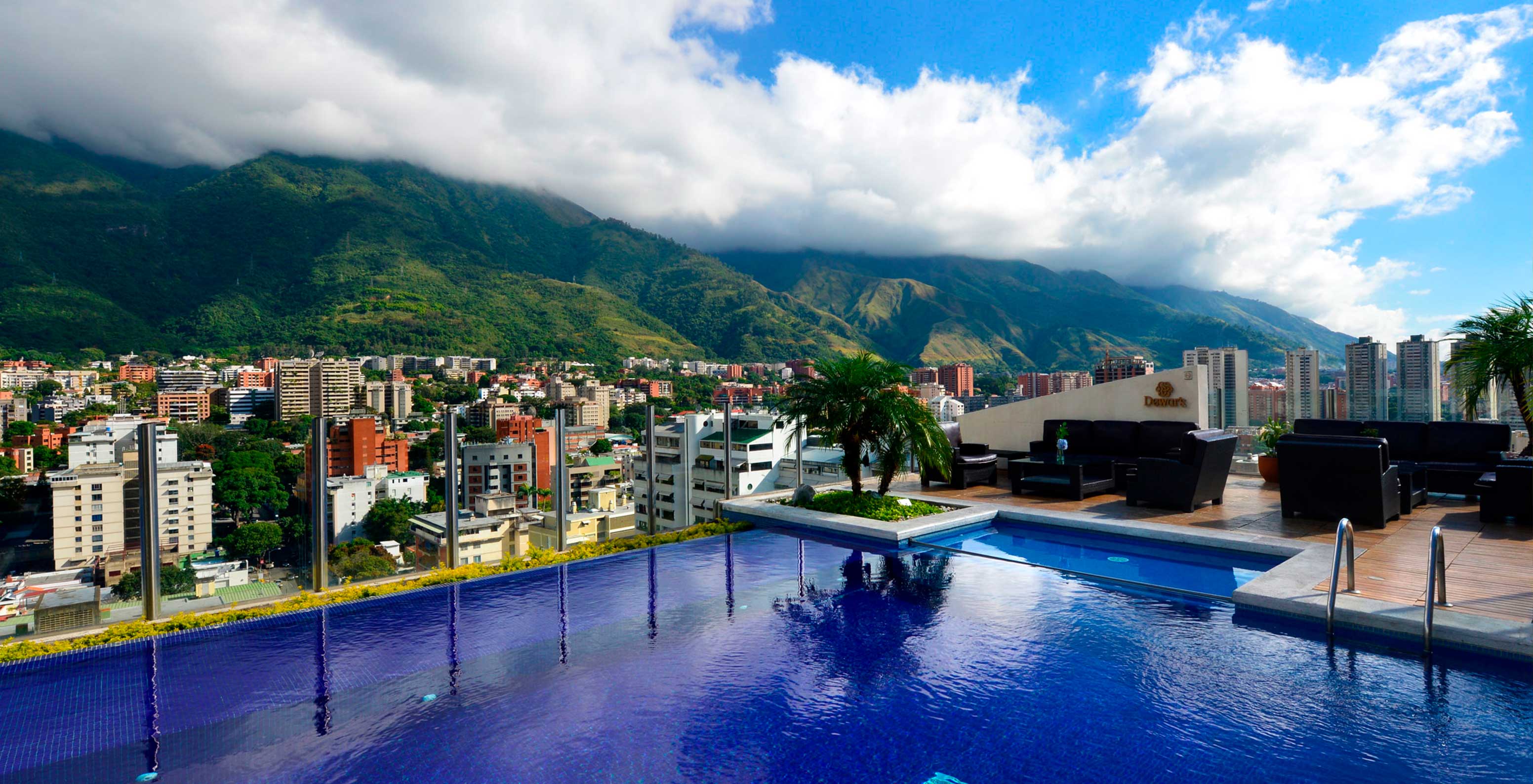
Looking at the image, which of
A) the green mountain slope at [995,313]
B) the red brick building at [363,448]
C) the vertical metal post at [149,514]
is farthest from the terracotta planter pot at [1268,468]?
the green mountain slope at [995,313]

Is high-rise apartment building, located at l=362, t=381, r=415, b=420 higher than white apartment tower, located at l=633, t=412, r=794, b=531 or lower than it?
higher

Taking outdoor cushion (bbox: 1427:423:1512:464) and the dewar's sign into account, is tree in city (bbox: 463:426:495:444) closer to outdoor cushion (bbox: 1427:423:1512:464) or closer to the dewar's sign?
the dewar's sign

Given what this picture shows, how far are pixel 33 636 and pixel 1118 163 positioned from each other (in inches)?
995

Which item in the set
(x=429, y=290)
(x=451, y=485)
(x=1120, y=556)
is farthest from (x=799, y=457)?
(x=429, y=290)

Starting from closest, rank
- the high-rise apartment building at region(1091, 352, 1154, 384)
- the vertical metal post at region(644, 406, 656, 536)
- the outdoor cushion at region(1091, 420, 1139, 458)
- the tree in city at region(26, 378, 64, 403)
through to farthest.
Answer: the tree in city at region(26, 378, 64, 403), the vertical metal post at region(644, 406, 656, 536), the outdoor cushion at region(1091, 420, 1139, 458), the high-rise apartment building at region(1091, 352, 1154, 384)

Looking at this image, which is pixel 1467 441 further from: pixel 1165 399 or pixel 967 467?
pixel 967 467

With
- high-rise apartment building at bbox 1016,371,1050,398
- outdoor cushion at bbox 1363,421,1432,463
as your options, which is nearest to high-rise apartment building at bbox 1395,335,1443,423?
→ outdoor cushion at bbox 1363,421,1432,463

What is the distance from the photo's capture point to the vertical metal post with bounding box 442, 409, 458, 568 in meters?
5.65

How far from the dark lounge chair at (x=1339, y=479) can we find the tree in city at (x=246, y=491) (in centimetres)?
898

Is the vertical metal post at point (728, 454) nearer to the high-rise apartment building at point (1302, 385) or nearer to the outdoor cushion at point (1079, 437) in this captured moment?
the outdoor cushion at point (1079, 437)

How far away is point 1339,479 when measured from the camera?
6.39m

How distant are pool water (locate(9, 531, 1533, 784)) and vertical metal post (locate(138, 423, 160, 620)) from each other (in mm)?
403

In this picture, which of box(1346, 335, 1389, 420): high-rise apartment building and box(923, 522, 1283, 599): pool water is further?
box(1346, 335, 1389, 420): high-rise apartment building

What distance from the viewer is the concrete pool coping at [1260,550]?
3.60 m
